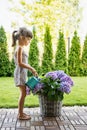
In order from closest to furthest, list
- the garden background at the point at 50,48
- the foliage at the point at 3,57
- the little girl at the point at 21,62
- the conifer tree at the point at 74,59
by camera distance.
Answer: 1. the little girl at the point at 21,62
2. the garden background at the point at 50,48
3. the foliage at the point at 3,57
4. the conifer tree at the point at 74,59

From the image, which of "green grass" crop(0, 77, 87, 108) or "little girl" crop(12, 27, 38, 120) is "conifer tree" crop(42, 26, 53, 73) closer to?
"green grass" crop(0, 77, 87, 108)

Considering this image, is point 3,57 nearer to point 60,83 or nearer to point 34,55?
point 34,55

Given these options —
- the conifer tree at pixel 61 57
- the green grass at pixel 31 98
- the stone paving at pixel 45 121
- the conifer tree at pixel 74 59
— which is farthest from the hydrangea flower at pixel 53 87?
the conifer tree at pixel 74 59

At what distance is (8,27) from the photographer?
13633 mm

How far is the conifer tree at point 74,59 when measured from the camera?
33.0 ft

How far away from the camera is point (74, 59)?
1006cm

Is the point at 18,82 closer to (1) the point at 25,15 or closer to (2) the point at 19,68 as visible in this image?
(2) the point at 19,68

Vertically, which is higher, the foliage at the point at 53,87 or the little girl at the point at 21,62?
the little girl at the point at 21,62

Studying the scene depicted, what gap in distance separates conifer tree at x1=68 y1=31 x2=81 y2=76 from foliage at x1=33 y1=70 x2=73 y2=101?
6064mm

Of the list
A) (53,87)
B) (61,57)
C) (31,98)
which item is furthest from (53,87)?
(61,57)

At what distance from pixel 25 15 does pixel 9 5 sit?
32.9 inches

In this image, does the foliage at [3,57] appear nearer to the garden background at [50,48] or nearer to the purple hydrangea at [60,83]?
the garden background at [50,48]

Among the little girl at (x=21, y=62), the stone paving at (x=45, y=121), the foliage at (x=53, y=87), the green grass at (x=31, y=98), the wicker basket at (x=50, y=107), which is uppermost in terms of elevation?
the little girl at (x=21, y=62)

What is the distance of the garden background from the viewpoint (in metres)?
6.21
